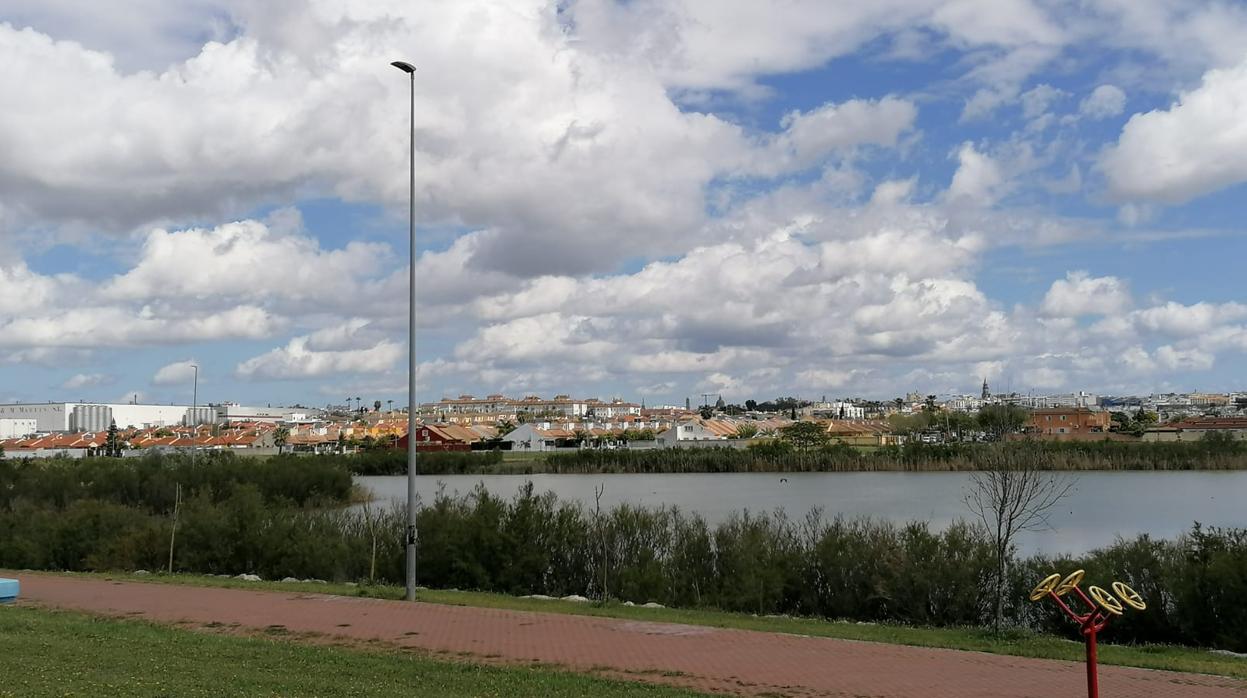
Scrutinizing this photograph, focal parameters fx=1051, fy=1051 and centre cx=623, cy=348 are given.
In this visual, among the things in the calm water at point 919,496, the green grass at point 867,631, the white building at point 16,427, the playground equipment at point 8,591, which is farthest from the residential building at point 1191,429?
the white building at point 16,427

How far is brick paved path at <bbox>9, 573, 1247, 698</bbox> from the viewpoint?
12039 mm

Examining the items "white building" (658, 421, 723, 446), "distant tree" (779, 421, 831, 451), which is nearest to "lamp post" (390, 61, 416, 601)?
"distant tree" (779, 421, 831, 451)

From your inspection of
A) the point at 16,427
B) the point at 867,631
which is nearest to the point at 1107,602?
the point at 867,631

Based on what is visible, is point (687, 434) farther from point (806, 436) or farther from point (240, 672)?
point (240, 672)

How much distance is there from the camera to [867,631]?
56.5 feet

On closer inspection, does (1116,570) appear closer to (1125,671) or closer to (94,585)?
(1125,671)

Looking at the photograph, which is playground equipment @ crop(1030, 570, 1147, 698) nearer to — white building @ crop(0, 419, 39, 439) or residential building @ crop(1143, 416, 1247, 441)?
residential building @ crop(1143, 416, 1247, 441)

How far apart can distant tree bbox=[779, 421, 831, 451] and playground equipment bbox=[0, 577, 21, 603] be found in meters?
81.3

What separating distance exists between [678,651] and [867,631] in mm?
4401

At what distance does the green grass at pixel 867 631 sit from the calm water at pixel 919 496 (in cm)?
937

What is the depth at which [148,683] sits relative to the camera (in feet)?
35.5

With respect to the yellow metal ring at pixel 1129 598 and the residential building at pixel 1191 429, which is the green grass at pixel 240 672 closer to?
the yellow metal ring at pixel 1129 598

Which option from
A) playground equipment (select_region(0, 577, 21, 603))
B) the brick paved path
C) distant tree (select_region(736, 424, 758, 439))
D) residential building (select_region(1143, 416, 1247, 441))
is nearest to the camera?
the brick paved path

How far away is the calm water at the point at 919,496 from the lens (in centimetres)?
3853
